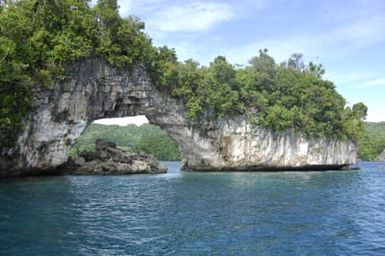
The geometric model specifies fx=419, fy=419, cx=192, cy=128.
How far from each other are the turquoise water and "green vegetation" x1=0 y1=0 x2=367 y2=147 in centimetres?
810

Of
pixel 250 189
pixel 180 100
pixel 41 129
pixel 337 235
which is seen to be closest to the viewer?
pixel 337 235

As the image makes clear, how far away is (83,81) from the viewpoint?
37.1 meters

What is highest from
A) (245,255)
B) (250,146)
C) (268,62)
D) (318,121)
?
(268,62)

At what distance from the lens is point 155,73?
42.9m

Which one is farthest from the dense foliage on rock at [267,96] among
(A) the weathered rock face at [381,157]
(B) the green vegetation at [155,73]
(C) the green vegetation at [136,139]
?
(A) the weathered rock face at [381,157]

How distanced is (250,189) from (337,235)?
14510 mm

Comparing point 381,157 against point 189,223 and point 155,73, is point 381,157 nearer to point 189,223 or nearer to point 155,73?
point 155,73

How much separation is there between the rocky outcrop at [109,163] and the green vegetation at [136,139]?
48.3 meters

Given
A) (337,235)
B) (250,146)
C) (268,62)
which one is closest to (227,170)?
(250,146)

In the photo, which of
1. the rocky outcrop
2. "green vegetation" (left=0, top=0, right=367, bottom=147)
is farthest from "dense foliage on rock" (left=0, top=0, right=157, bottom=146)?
the rocky outcrop

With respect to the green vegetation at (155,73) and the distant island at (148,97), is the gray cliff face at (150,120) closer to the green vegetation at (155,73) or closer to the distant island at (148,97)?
the distant island at (148,97)

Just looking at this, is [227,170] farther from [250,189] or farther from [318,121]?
[250,189]

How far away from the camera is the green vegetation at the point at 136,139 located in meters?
115

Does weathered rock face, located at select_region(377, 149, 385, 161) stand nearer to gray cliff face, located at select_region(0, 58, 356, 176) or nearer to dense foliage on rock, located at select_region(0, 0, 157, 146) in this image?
gray cliff face, located at select_region(0, 58, 356, 176)
